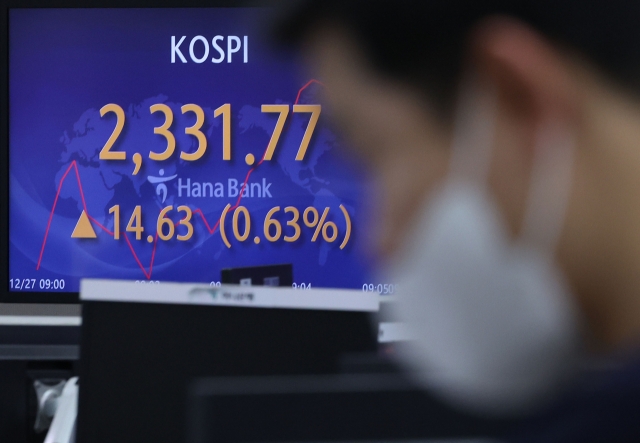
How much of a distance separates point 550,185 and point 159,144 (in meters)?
2.08

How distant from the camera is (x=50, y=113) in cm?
241

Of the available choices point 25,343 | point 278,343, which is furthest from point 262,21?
point 25,343

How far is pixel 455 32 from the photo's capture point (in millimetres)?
483

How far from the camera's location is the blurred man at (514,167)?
1.52ft

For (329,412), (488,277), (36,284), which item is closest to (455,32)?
(488,277)

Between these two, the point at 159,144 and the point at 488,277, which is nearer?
the point at 488,277

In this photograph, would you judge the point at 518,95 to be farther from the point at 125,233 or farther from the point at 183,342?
the point at 125,233

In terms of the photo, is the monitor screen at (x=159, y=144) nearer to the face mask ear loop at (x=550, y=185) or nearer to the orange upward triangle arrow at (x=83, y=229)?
the orange upward triangle arrow at (x=83, y=229)

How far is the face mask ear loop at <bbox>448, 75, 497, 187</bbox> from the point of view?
49 centimetres

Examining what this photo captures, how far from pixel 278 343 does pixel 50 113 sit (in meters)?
1.84

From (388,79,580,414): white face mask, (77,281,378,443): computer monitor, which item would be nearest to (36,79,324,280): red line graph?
(77,281,378,443): computer monitor

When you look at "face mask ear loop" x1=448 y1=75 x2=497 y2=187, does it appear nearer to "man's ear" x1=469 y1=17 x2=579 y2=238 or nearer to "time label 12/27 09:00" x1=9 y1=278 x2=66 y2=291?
"man's ear" x1=469 y1=17 x2=579 y2=238

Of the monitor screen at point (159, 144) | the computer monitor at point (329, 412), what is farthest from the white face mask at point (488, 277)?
the monitor screen at point (159, 144)

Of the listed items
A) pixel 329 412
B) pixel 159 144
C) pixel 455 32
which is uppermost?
pixel 159 144
